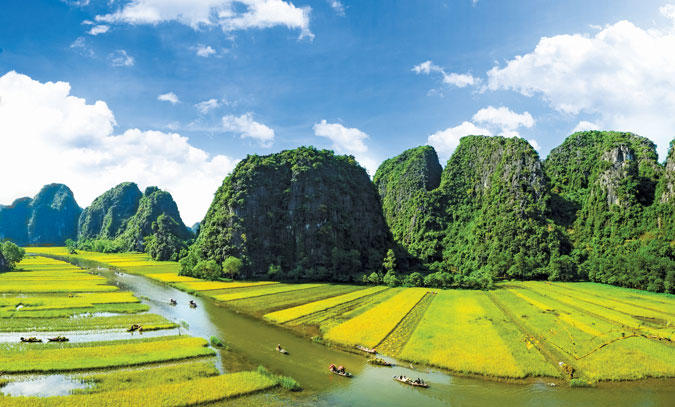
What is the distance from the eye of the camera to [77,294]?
198ft

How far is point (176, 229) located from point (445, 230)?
119 metres

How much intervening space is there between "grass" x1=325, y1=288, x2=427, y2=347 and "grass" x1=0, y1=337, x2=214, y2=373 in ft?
47.9

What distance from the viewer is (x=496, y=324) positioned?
151ft

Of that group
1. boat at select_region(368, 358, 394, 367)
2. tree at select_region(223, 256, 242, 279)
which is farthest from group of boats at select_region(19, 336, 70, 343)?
tree at select_region(223, 256, 242, 279)

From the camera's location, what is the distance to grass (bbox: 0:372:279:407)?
2264 cm

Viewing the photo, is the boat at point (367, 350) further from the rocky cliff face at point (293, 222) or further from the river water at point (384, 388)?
the rocky cliff face at point (293, 222)

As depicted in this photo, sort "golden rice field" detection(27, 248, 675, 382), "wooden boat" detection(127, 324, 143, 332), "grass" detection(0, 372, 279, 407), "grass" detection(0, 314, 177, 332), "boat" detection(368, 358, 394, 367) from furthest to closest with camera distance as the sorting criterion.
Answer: "wooden boat" detection(127, 324, 143, 332), "grass" detection(0, 314, 177, 332), "golden rice field" detection(27, 248, 675, 382), "boat" detection(368, 358, 394, 367), "grass" detection(0, 372, 279, 407)

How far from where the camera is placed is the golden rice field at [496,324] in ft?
108

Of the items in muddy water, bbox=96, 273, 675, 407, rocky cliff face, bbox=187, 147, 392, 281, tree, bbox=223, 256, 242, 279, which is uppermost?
rocky cliff face, bbox=187, 147, 392, 281

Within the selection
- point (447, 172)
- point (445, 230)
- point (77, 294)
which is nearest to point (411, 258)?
point (445, 230)

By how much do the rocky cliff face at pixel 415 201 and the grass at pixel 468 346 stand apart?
7648 centimetres

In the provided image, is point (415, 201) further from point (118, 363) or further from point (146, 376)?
point (146, 376)

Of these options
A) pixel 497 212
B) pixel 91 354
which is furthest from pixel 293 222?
pixel 91 354

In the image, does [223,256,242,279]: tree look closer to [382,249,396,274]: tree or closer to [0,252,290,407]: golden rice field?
[0,252,290,407]: golden rice field
